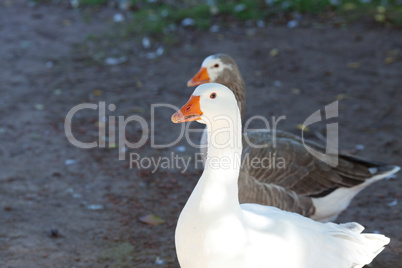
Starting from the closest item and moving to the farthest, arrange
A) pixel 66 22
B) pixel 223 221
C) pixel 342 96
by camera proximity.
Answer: pixel 223 221, pixel 342 96, pixel 66 22

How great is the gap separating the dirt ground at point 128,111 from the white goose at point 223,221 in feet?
3.78

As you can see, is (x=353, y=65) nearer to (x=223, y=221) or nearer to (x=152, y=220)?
(x=152, y=220)

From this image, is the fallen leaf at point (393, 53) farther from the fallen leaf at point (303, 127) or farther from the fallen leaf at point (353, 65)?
the fallen leaf at point (303, 127)

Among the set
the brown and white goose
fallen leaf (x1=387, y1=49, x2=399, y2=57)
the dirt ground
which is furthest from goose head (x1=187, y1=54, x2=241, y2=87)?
fallen leaf (x1=387, y1=49, x2=399, y2=57)

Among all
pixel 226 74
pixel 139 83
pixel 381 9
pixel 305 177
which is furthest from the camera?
pixel 381 9

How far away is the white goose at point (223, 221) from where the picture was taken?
8.39 ft

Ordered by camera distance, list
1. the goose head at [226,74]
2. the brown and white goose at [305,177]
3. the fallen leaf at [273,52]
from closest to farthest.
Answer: the brown and white goose at [305,177] < the goose head at [226,74] < the fallen leaf at [273,52]

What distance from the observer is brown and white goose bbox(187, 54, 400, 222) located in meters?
3.79

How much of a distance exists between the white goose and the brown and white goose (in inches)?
40.1

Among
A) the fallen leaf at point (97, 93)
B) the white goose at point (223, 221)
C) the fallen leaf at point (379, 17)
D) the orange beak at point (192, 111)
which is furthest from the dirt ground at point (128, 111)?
the orange beak at point (192, 111)

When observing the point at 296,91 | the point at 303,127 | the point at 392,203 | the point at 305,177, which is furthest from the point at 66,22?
the point at 392,203

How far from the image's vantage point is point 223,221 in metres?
2.57

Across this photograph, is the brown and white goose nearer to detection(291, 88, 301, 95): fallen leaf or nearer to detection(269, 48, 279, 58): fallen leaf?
detection(291, 88, 301, 95): fallen leaf

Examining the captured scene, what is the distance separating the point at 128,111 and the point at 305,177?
2603 millimetres
